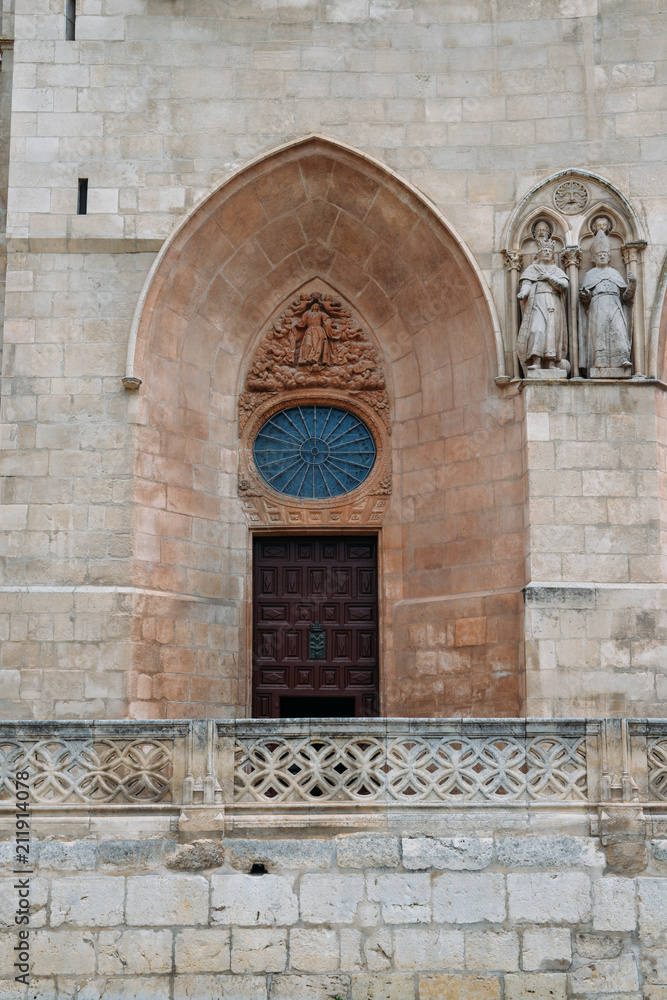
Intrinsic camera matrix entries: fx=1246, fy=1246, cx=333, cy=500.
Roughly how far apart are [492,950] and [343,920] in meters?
1.09

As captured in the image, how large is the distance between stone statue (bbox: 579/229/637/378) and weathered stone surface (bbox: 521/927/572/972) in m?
5.72

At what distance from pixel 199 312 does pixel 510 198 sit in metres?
3.53

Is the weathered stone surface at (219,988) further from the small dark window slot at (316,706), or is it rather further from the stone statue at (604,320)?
the stone statue at (604,320)

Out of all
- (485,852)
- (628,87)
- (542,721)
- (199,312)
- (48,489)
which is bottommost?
(485,852)

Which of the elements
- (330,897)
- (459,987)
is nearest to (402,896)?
(330,897)

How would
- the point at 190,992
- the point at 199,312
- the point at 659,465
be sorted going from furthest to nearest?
1. the point at 199,312
2. the point at 659,465
3. the point at 190,992

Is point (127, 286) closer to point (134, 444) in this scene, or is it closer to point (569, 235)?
point (134, 444)

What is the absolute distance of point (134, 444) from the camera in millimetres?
12664

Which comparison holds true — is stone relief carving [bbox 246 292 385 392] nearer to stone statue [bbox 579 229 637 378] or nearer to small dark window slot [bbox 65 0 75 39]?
stone statue [bbox 579 229 637 378]

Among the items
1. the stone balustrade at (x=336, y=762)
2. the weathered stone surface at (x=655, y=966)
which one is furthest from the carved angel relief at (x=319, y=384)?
the weathered stone surface at (x=655, y=966)

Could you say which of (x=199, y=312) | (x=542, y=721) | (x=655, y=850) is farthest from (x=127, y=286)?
(x=655, y=850)

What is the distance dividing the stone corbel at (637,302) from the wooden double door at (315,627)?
3.49m

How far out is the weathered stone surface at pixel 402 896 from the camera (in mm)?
8964

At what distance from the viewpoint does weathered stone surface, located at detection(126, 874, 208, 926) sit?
8.91m
